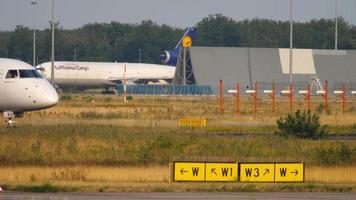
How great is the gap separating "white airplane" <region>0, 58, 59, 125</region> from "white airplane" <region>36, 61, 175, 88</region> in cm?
6655

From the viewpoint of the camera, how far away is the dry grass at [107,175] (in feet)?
95.0

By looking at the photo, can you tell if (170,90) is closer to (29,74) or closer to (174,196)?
(29,74)

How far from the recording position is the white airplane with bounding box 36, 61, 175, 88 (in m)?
115

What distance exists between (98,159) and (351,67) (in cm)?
8174

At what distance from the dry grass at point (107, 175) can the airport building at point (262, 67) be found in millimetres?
74724

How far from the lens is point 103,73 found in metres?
119

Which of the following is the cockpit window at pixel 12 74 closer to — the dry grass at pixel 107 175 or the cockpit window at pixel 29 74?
the cockpit window at pixel 29 74

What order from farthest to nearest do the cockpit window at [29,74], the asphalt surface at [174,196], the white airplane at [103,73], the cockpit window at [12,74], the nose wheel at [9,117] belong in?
the white airplane at [103,73]
the cockpit window at [29,74]
the cockpit window at [12,74]
the nose wheel at [9,117]
the asphalt surface at [174,196]

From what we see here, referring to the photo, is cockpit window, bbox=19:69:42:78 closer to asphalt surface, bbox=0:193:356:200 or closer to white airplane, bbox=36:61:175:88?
asphalt surface, bbox=0:193:356:200

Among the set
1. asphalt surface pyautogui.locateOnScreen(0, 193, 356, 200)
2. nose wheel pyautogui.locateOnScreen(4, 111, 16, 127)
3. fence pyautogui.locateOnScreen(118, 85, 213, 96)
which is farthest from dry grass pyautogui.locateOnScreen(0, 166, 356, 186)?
fence pyautogui.locateOnScreen(118, 85, 213, 96)

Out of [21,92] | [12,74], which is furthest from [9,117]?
[12,74]

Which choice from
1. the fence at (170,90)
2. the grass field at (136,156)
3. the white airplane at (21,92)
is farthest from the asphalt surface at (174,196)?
the fence at (170,90)

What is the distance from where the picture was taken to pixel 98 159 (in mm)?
32969

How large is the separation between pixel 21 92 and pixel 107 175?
519 inches
